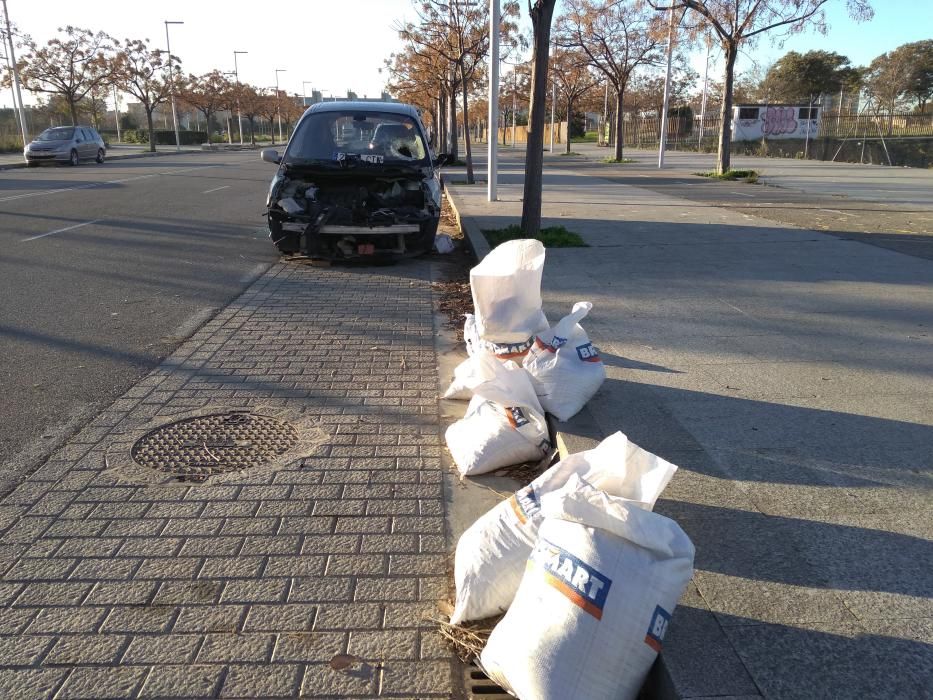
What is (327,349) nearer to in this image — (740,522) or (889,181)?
(740,522)

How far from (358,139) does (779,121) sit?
4088 centimetres

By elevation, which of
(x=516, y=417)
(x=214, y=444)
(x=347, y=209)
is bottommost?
(x=214, y=444)

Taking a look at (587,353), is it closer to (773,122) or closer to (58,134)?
(58,134)

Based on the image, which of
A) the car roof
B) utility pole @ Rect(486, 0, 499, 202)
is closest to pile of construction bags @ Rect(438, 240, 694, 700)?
the car roof

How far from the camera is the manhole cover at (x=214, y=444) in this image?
382cm

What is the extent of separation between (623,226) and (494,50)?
5.23 meters

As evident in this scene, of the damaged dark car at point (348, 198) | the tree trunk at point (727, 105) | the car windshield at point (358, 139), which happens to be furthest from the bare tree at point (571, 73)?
the damaged dark car at point (348, 198)

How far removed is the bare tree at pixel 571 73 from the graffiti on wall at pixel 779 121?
34.2 ft

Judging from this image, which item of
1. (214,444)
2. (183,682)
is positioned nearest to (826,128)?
(214,444)

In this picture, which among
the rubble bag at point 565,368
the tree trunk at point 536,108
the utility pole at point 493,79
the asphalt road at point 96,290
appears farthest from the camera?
the utility pole at point 493,79

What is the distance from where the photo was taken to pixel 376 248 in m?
9.21

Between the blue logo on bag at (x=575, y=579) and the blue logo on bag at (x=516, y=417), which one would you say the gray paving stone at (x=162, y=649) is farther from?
the blue logo on bag at (x=516, y=417)

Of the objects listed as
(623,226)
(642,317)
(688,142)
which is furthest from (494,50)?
(688,142)

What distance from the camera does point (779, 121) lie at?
4372 cm
